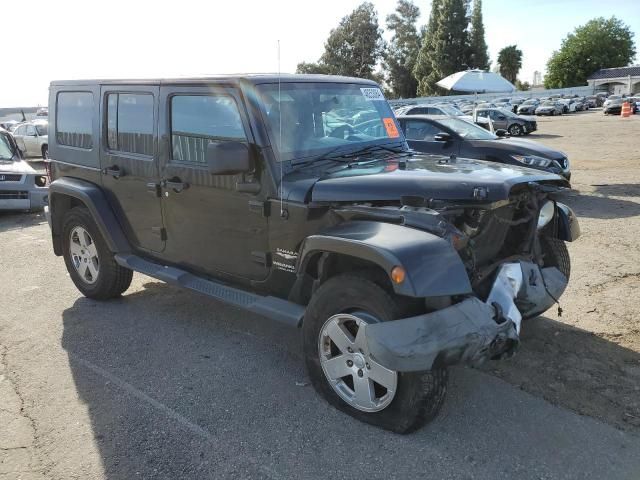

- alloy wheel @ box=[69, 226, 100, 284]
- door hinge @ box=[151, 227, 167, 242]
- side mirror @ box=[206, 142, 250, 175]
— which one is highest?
side mirror @ box=[206, 142, 250, 175]

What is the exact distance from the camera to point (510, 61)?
85438 millimetres

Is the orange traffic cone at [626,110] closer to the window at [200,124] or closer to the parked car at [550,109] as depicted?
the parked car at [550,109]

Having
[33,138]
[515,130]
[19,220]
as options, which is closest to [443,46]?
[515,130]

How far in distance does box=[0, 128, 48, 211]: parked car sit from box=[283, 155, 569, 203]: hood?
8333mm

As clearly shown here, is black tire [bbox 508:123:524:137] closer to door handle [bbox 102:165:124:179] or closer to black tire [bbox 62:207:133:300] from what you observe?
black tire [bbox 62:207:133:300]

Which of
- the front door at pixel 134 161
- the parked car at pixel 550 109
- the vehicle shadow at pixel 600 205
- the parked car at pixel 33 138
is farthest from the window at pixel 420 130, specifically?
the parked car at pixel 550 109

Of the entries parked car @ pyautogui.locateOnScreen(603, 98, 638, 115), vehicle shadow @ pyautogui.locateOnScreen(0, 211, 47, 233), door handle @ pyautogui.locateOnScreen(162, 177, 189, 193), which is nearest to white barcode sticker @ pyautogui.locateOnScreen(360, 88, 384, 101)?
door handle @ pyautogui.locateOnScreen(162, 177, 189, 193)

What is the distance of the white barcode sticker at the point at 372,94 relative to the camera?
467 cm

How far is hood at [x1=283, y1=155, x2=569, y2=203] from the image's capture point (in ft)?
10.7

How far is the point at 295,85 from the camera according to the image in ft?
13.5

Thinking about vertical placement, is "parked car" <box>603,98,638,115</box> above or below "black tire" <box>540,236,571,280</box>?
above

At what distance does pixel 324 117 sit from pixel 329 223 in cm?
102

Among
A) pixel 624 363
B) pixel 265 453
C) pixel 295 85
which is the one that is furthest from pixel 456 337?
pixel 295 85

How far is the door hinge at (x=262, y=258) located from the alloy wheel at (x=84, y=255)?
2.16m
